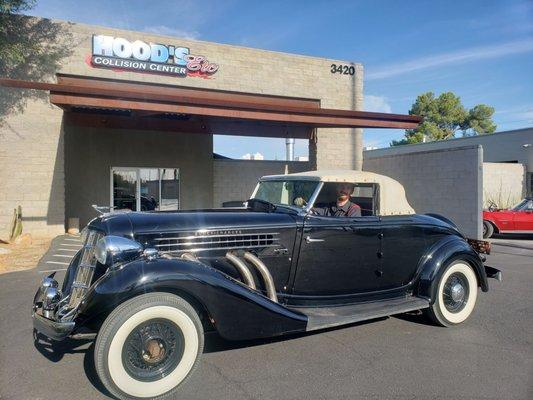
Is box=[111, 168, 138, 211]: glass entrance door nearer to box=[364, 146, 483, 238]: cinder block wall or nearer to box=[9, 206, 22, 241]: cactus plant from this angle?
box=[9, 206, 22, 241]: cactus plant

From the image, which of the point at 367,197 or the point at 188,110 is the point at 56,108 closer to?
the point at 188,110

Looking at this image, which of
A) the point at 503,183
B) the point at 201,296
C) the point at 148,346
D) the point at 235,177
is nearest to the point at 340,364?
the point at 201,296

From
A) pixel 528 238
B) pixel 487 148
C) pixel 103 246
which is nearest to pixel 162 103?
pixel 103 246

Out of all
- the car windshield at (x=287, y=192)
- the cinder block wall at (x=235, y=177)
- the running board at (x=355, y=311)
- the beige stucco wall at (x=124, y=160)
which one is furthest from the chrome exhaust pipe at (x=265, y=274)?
the cinder block wall at (x=235, y=177)

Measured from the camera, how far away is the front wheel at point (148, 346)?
9.90 ft

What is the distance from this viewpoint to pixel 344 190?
477 cm

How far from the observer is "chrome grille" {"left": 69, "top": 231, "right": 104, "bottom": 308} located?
3.65 meters

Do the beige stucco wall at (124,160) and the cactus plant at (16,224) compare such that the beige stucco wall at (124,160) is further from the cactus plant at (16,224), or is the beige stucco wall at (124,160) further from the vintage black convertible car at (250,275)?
the vintage black convertible car at (250,275)

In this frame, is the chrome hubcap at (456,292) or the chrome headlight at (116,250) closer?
the chrome headlight at (116,250)

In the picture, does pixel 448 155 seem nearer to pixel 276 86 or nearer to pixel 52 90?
pixel 276 86

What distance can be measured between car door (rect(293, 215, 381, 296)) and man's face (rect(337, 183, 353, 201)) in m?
0.38

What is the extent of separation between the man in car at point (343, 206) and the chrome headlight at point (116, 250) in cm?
209

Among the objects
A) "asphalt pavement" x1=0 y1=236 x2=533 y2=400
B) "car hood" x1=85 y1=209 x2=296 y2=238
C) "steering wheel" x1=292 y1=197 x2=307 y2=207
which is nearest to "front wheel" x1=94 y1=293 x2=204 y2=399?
"asphalt pavement" x1=0 y1=236 x2=533 y2=400

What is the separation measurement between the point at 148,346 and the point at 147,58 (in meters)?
11.1
